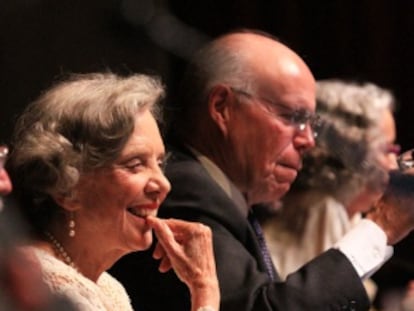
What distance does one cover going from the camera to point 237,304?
2176 millimetres

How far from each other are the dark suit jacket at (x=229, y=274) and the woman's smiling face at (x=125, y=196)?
0.26m

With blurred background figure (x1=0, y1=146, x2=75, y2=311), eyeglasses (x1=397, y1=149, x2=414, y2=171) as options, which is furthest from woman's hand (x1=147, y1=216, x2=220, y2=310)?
blurred background figure (x1=0, y1=146, x2=75, y2=311)

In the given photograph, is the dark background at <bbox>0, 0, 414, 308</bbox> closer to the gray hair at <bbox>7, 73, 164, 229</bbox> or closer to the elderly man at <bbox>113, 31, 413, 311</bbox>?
the elderly man at <bbox>113, 31, 413, 311</bbox>

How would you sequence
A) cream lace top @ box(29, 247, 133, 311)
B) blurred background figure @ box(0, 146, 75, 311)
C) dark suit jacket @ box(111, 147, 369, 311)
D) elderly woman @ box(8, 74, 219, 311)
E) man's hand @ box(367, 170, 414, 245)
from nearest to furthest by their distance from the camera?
blurred background figure @ box(0, 146, 75, 311) < cream lace top @ box(29, 247, 133, 311) < elderly woman @ box(8, 74, 219, 311) < dark suit jacket @ box(111, 147, 369, 311) < man's hand @ box(367, 170, 414, 245)

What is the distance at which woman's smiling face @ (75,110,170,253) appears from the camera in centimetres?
197

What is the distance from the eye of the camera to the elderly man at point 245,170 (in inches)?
88.7

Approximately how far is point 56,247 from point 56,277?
0.41 feet

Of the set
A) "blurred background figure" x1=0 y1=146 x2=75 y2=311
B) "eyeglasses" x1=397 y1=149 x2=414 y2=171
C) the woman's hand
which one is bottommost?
"eyeglasses" x1=397 y1=149 x2=414 y2=171

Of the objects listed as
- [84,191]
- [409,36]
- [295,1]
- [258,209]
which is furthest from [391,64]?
[84,191]

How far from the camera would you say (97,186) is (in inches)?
78.1

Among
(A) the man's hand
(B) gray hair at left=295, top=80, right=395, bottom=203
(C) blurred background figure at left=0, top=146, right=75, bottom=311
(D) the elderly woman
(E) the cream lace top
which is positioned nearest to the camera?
(C) blurred background figure at left=0, top=146, right=75, bottom=311

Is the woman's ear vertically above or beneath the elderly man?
above

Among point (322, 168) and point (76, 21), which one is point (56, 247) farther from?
point (322, 168)

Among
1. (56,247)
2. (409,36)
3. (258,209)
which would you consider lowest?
(258,209)
